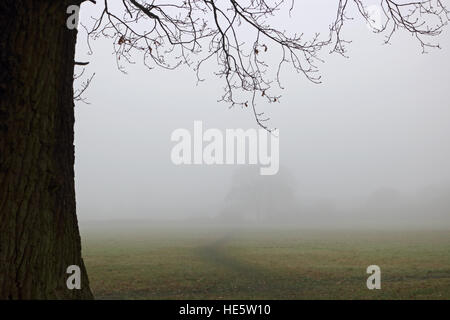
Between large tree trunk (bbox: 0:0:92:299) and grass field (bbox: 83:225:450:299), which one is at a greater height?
large tree trunk (bbox: 0:0:92:299)

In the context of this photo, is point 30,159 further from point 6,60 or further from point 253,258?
point 253,258

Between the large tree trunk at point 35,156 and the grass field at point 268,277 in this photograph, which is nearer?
the large tree trunk at point 35,156

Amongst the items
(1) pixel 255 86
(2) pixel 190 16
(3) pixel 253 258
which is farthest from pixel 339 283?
(2) pixel 190 16

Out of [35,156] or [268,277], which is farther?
[268,277]

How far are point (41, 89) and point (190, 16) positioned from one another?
A: 350 cm

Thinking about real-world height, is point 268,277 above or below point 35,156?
below

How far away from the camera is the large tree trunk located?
8.91 ft

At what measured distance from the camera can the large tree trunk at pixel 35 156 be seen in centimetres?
271

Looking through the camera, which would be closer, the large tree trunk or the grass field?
the large tree trunk

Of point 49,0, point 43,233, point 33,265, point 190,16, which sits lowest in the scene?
point 33,265

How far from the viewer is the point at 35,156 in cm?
284

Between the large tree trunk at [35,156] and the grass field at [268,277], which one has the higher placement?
the large tree trunk at [35,156]
